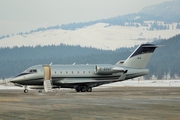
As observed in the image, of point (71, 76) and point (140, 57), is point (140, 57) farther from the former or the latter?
point (71, 76)

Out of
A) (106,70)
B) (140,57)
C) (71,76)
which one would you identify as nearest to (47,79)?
(71,76)

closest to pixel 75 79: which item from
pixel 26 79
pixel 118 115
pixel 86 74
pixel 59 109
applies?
pixel 86 74

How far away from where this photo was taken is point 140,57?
67.5 metres

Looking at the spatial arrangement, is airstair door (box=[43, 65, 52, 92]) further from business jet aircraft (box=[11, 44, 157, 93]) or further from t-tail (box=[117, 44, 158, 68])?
t-tail (box=[117, 44, 158, 68])

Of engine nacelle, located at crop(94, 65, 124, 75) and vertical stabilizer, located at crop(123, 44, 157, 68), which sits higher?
vertical stabilizer, located at crop(123, 44, 157, 68)

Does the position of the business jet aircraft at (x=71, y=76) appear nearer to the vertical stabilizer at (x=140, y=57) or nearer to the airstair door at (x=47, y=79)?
the airstair door at (x=47, y=79)

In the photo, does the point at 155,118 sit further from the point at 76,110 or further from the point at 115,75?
the point at 115,75

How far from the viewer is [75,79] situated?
64.5 meters

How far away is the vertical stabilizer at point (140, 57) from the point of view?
67000 millimetres

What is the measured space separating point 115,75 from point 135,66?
3297 mm

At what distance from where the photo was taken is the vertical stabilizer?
6700 cm

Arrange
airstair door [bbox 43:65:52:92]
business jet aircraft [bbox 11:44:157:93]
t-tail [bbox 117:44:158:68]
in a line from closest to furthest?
1. airstair door [bbox 43:65:52:92]
2. business jet aircraft [bbox 11:44:157:93]
3. t-tail [bbox 117:44:158:68]

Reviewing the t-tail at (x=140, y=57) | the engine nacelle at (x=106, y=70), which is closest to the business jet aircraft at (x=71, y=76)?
the engine nacelle at (x=106, y=70)

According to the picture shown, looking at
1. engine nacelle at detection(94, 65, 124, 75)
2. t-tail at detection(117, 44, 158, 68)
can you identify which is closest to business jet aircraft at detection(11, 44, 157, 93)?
engine nacelle at detection(94, 65, 124, 75)
